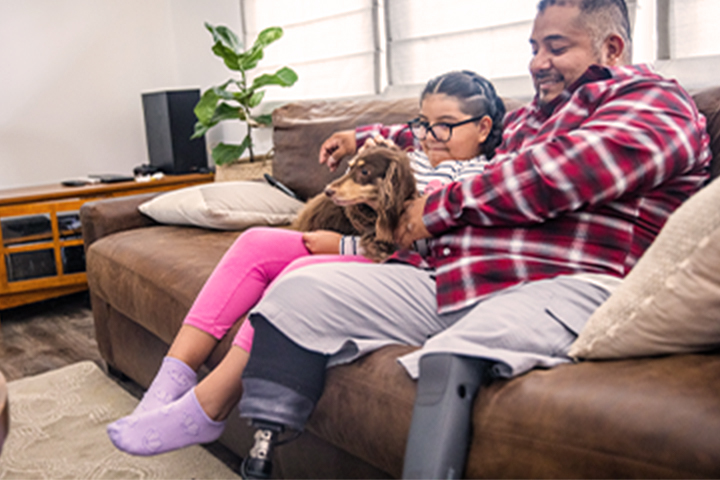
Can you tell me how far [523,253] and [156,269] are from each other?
1.13 meters

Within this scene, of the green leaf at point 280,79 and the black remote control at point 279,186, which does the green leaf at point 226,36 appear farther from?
the black remote control at point 279,186

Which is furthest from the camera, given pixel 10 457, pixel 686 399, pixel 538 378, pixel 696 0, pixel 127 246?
pixel 127 246

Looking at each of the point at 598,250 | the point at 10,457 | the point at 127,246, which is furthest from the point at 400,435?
the point at 127,246

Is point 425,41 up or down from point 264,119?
up

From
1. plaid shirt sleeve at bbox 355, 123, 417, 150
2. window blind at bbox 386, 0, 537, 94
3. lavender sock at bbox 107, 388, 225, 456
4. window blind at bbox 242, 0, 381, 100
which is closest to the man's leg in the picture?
lavender sock at bbox 107, 388, 225, 456

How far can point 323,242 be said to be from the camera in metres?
1.50

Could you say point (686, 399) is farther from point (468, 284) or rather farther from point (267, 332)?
point (267, 332)

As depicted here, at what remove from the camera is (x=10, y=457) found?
5.48 feet

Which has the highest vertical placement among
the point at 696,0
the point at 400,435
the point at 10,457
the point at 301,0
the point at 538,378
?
the point at 301,0

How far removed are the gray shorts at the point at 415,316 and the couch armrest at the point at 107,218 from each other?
4.58 ft

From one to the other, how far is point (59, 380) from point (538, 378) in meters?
1.87

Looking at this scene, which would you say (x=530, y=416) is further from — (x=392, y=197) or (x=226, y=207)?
(x=226, y=207)

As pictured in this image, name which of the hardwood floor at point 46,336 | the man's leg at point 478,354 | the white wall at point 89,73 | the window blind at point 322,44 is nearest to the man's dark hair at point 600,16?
the man's leg at point 478,354

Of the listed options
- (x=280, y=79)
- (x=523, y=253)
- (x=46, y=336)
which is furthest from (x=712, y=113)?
(x=46, y=336)
